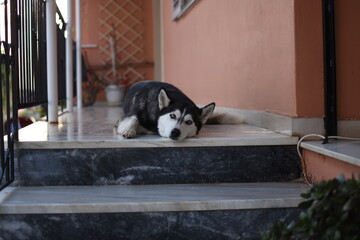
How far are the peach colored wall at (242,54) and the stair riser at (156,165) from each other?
22 centimetres

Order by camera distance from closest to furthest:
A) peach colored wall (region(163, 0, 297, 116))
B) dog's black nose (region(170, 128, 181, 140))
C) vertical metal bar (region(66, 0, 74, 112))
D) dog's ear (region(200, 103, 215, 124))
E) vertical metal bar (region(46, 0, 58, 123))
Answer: dog's black nose (region(170, 128, 181, 140)) < peach colored wall (region(163, 0, 297, 116)) < dog's ear (region(200, 103, 215, 124)) < vertical metal bar (region(46, 0, 58, 123)) < vertical metal bar (region(66, 0, 74, 112))

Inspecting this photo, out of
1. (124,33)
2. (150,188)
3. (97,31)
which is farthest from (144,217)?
(97,31)

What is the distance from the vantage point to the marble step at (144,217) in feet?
4.24

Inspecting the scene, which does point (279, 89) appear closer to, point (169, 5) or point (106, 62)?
point (169, 5)

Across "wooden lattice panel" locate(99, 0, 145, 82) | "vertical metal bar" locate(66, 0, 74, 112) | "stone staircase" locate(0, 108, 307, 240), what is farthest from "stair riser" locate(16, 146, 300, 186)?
"wooden lattice panel" locate(99, 0, 145, 82)

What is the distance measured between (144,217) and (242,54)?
125 centimetres

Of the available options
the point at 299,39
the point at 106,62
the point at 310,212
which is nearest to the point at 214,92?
the point at 299,39

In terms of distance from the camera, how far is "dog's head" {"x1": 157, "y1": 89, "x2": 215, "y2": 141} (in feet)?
5.22

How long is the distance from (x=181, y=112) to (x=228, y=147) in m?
0.27

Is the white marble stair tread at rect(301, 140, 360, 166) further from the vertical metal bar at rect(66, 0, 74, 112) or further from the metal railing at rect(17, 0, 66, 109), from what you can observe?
the vertical metal bar at rect(66, 0, 74, 112)

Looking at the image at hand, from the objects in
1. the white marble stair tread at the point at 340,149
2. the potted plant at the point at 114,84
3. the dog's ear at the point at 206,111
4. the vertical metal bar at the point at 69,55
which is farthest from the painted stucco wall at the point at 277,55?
the potted plant at the point at 114,84

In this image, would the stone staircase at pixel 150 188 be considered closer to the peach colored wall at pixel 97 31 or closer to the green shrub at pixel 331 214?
the green shrub at pixel 331 214

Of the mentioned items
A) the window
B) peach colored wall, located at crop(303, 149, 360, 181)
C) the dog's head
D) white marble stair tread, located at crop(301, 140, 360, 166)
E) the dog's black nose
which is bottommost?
peach colored wall, located at crop(303, 149, 360, 181)

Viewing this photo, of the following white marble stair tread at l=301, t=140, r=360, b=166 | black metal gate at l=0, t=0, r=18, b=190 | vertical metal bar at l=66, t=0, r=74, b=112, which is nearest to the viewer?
white marble stair tread at l=301, t=140, r=360, b=166
